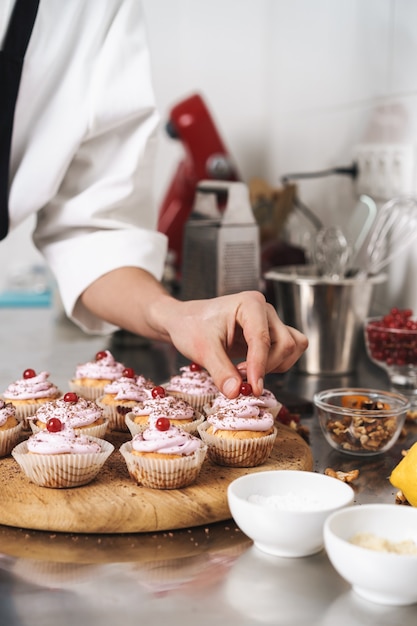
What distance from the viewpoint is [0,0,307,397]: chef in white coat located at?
1.61 m

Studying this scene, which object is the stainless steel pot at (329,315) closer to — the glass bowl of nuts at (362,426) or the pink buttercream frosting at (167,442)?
the glass bowl of nuts at (362,426)

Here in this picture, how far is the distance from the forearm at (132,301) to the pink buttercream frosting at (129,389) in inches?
3.6

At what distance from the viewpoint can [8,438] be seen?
124 centimetres

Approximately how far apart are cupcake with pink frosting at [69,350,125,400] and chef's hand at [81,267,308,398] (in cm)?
11

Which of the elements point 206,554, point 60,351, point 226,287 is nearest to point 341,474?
point 206,554

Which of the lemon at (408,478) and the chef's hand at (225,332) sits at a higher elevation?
the chef's hand at (225,332)

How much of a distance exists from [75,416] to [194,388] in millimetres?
293

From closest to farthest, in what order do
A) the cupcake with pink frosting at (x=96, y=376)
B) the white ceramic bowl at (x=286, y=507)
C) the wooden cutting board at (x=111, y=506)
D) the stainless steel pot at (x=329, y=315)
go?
the white ceramic bowl at (x=286, y=507), the wooden cutting board at (x=111, y=506), the cupcake with pink frosting at (x=96, y=376), the stainless steel pot at (x=329, y=315)

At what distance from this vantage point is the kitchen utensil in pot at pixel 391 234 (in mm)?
1902

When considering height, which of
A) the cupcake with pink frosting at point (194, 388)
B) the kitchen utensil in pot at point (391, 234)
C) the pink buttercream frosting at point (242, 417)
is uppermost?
the kitchen utensil in pot at point (391, 234)

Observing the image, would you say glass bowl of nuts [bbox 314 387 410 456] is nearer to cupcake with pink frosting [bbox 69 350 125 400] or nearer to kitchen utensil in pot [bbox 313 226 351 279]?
cupcake with pink frosting [bbox 69 350 125 400]

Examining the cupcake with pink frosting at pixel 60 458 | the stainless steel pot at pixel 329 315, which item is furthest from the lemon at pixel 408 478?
the stainless steel pot at pixel 329 315

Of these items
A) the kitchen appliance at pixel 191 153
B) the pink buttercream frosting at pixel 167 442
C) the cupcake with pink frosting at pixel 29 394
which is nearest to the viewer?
the pink buttercream frosting at pixel 167 442

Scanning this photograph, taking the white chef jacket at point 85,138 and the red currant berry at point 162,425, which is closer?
the red currant berry at point 162,425
